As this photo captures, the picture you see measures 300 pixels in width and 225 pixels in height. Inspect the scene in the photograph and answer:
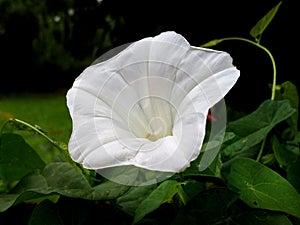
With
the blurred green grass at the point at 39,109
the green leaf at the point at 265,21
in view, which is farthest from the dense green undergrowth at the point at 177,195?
the blurred green grass at the point at 39,109

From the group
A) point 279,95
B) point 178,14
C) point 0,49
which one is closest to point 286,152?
point 279,95

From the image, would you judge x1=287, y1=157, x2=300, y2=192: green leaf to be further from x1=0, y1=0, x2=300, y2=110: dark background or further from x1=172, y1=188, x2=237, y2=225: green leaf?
x1=0, y1=0, x2=300, y2=110: dark background

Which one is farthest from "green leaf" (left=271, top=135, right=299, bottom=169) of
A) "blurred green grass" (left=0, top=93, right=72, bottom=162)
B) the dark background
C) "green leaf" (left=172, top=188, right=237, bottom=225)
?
"blurred green grass" (left=0, top=93, right=72, bottom=162)

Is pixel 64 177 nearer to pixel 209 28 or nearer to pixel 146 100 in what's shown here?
pixel 146 100

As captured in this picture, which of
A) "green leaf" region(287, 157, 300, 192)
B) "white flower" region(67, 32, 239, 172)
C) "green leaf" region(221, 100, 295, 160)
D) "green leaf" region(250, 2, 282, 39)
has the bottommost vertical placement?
"green leaf" region(287, 157, 300, 192)

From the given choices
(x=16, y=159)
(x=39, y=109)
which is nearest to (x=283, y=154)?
(x=16, y=159)

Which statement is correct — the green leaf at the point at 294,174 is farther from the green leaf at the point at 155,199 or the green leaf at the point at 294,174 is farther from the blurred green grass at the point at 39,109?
the blurred green grass at the point at 39,109
